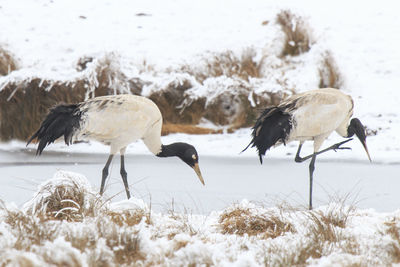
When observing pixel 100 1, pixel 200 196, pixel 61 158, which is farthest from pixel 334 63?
pixel 100 1

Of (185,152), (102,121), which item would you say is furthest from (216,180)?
(102,121)

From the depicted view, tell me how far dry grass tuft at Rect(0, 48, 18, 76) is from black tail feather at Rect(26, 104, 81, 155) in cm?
518

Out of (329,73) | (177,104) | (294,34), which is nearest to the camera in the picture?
(177,104)

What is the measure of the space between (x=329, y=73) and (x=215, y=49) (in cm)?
203

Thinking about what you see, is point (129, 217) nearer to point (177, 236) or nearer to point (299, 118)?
point (177, 236)

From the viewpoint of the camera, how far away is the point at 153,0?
15672 millimetres

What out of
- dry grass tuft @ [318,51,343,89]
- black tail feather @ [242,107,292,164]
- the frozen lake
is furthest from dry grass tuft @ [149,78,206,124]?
black tail feather @ [242,107,292,164]

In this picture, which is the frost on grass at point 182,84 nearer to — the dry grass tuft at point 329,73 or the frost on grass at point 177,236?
the dry grass tuft at point 329,73

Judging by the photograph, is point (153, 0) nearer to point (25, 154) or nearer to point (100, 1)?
point (100, 1)

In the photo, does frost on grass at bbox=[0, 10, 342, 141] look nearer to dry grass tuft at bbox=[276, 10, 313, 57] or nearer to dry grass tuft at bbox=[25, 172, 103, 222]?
dry grass tuft at bbox=[276, 10, 313, 57]

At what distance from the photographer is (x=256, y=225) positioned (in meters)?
4.48

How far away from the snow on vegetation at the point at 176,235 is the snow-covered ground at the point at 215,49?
0.04 ft

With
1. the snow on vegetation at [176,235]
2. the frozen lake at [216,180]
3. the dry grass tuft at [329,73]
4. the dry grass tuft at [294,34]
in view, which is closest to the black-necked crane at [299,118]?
the frozen lake at [216,180]

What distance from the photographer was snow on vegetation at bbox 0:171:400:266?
3.38 metres
